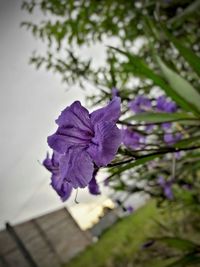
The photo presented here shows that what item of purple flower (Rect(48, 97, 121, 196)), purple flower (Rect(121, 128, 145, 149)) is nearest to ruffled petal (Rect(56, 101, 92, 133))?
purple flower (Rect(48, 97, 121, 196))

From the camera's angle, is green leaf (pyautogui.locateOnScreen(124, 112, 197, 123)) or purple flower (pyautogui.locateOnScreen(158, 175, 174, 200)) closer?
green leaf (pyautogui.locateOnScreen(124, 112, 197, 123))

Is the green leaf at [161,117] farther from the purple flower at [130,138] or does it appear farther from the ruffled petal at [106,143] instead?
the ruffled petal at [106,143]

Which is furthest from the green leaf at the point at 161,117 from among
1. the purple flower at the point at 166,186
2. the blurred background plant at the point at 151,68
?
the purple flower at the point at 166,186

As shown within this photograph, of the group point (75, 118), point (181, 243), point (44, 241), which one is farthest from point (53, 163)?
point (44, 241)

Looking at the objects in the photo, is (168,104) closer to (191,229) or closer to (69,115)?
(69,115)

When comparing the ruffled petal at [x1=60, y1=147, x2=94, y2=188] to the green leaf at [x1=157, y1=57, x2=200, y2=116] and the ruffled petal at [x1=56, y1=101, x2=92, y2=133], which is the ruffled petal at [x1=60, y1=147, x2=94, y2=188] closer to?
the ruffled petal at [x1=56, y1=101, x2=92, y2=133]

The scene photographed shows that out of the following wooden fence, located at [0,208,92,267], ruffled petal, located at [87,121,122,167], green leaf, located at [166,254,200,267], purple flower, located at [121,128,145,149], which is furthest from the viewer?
wooden fence, located at [0,208,92,267]

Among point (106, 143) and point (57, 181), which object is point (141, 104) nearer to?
point (57, 181)
